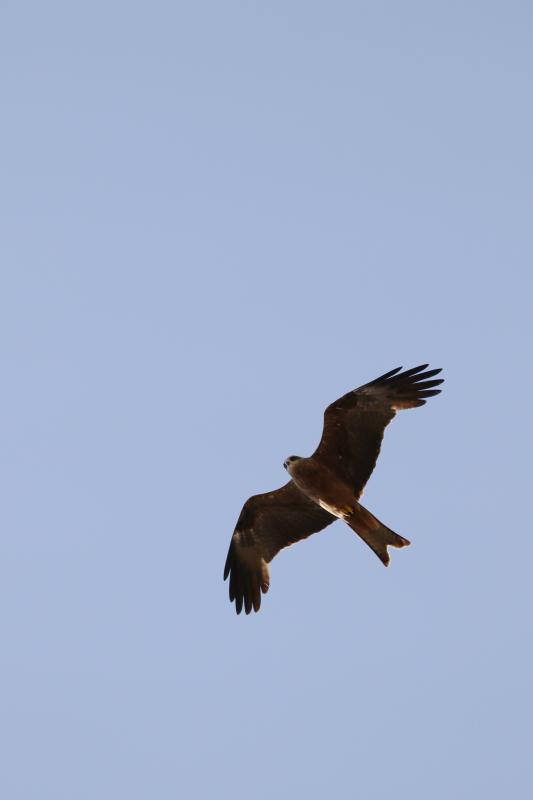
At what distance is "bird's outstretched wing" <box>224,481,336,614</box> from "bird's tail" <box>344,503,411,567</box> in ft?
3.53

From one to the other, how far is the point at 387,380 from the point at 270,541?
118 inches

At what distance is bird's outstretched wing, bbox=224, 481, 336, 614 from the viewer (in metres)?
13.5

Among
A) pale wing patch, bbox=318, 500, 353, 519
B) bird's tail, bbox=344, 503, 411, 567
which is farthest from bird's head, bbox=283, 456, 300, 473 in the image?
bird's tail, bbox=344, 503, 411, 567

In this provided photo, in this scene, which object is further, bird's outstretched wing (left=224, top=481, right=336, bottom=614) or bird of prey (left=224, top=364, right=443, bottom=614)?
bird's outstretched wing (left=224, top=481, right=336, bottom=614)

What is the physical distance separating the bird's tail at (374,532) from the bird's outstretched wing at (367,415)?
0.35m

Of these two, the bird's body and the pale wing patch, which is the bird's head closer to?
the bird's body

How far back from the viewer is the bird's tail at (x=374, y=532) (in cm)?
1210

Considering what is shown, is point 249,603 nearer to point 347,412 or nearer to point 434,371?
point 347,412

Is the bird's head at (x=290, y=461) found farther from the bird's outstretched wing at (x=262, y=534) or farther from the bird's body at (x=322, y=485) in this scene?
the bird's outstretched wing at (x=262, y=534)

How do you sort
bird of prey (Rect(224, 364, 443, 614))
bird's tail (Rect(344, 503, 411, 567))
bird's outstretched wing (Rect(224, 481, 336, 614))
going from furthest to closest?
bird's outstretched wing (Rect(224, 481, 336, 614)), bird of prey (Rect(224, 364, 443, 614)), bird's tail (Rect(344, 503, 411, 567))

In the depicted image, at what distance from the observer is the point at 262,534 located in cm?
1379

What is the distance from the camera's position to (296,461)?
12.6 m

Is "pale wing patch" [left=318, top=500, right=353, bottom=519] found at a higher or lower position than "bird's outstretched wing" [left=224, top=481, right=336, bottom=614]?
lower

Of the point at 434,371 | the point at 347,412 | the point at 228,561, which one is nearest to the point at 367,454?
the point at 347,412
